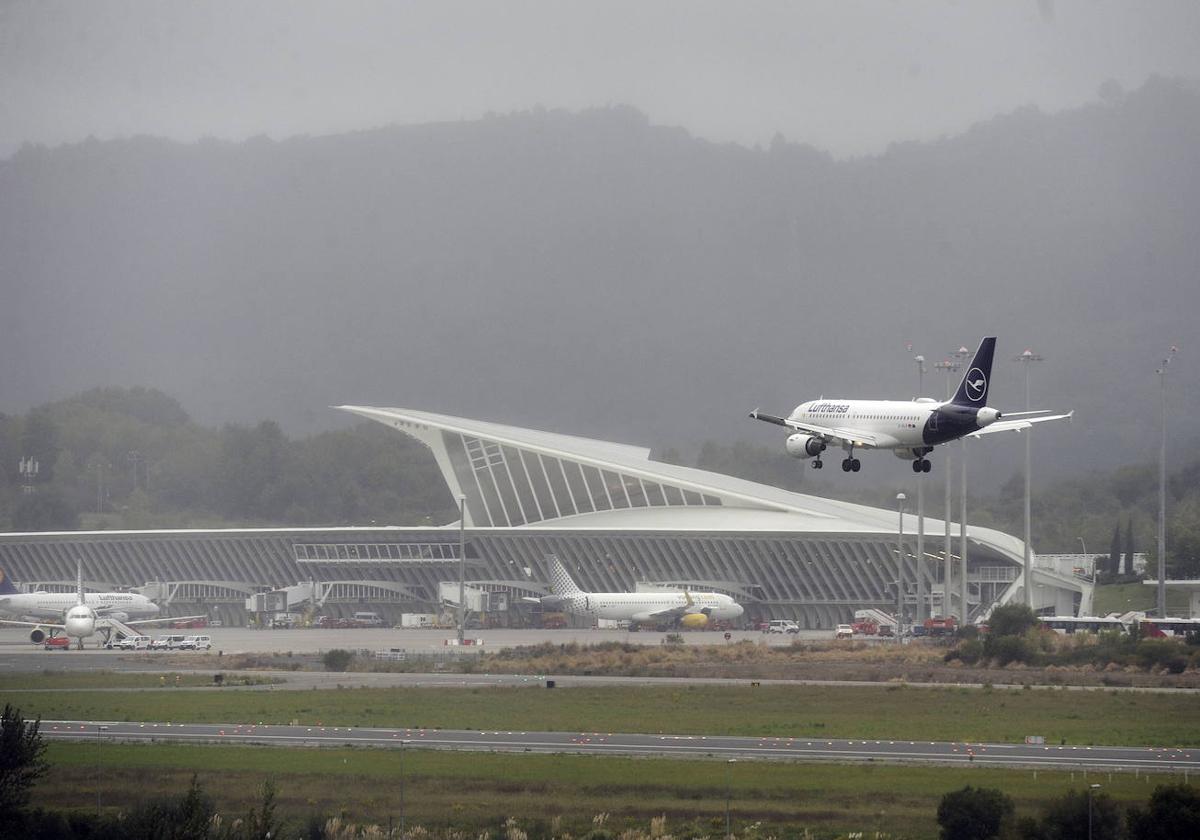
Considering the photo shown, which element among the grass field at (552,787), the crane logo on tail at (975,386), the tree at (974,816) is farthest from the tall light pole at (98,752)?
the crane logo on tail at (975,386)

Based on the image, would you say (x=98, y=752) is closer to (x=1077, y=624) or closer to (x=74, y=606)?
(x=1077, y=624)

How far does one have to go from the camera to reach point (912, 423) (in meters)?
54.1

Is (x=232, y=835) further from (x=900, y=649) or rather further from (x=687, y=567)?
(x=687, y=567)

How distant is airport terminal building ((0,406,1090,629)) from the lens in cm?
16100

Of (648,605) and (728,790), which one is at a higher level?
(648,605)

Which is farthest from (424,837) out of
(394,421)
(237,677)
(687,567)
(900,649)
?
(394,421)

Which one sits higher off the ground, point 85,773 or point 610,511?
point 610,511

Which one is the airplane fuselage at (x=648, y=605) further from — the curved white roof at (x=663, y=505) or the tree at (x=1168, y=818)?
the tree at (x=1168, y=818)

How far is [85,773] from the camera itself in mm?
56656

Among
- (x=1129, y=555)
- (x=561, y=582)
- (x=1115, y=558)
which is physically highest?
(x=1129, y=555)

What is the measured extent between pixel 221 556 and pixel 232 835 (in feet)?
492

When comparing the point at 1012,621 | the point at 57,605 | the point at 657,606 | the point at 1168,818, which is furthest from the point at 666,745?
the point at 57,605

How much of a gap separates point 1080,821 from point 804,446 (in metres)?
18.1

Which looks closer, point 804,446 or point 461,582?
point 804,446
